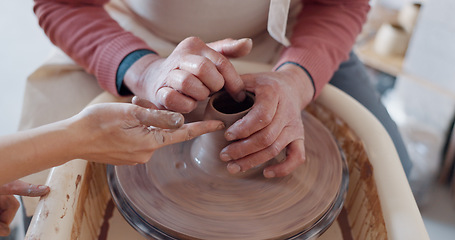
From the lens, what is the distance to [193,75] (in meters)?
0.79

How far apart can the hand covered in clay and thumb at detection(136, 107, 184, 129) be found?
27 cm

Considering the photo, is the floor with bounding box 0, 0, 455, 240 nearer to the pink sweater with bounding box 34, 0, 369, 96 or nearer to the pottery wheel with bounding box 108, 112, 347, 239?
the pink sweater with bounding box 34, 0, 369, 96

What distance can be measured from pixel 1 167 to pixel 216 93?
430 millimetres

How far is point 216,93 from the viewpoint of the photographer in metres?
0.86

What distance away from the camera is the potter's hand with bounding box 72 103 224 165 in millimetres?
679

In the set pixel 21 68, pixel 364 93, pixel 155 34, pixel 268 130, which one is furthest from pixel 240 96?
pixel 21 68

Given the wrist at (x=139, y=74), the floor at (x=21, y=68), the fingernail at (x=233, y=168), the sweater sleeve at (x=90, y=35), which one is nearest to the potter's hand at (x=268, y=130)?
the fingernail at (x=233, y=168)

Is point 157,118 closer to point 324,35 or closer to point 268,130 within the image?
point 268,130

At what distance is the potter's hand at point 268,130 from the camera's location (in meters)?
0.81

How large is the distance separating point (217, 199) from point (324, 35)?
0.62 meters

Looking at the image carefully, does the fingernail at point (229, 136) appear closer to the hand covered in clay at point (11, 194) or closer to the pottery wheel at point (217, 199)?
the pottery wheel at point (217, 199)

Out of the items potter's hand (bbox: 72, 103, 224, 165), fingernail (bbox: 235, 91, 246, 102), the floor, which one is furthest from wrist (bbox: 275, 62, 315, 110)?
the floor

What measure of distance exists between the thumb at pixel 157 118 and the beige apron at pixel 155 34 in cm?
36

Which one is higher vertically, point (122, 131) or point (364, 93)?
point (122, 131)
